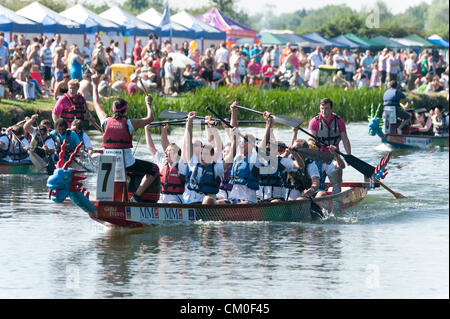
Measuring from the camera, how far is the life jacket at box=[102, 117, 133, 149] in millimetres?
13461

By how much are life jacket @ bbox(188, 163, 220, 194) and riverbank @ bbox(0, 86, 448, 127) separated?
1126 cm

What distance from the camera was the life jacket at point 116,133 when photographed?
13461 millimetres

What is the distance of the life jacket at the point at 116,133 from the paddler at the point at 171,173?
0.92 meters

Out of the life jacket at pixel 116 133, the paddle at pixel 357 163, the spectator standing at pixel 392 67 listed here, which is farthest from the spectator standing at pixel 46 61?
the life jacket at pixel 116 133

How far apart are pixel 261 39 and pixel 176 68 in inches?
942

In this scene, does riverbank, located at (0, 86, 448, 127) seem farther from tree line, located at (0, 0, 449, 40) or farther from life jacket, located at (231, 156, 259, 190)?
tree line, located at (0, 0, 449, 40)

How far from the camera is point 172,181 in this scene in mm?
14461

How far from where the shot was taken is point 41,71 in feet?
102

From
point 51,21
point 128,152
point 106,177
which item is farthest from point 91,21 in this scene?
point 106,177

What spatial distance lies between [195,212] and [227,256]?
1.23 metres

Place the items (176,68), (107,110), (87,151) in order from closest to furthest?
1. (87,151)
2. (107,110)
3. (176,68)

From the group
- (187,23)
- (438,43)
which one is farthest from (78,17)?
(438,43)

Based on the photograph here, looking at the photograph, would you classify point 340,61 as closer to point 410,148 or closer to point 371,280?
point 410,148

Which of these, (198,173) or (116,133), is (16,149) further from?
(116,133)
